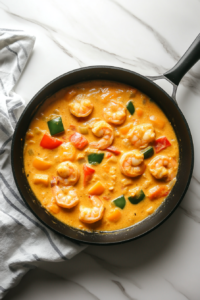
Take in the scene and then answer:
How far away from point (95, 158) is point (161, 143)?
3.11 ft

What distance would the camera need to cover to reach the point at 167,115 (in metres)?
3.61

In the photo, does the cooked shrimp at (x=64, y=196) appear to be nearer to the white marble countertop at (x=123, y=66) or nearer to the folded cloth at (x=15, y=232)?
the folded cloth at (x=15, y=232)

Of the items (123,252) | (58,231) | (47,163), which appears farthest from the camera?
(123,252)

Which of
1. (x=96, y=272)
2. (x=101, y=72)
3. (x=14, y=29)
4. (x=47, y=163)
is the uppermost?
(x=101, y=72)

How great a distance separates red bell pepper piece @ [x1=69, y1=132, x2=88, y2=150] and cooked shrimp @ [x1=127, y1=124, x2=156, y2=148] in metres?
0.60

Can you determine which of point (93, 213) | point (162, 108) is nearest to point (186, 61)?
point (162, 108)

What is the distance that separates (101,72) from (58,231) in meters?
2.19

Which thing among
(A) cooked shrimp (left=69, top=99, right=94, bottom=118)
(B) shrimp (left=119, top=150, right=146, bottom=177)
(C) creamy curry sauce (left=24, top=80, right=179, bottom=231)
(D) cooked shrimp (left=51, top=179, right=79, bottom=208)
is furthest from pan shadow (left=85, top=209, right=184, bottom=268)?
(A) cooked shrimp (left=69, top=99, right=94, bottom=118)

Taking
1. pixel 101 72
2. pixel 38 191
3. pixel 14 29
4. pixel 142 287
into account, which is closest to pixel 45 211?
pixel 38 191

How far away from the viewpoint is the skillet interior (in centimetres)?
332

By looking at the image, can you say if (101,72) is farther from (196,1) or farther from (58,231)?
(58,231)

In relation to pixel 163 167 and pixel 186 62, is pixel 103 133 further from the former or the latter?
pixel 186 62

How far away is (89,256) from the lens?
11.9 ft

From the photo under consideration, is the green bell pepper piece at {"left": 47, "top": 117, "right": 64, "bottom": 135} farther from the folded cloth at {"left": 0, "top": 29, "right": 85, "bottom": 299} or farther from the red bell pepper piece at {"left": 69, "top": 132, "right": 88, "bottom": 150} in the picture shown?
the folded cloth at {"left": 0, "top": 29, "right": 85, "bottom": 299}
